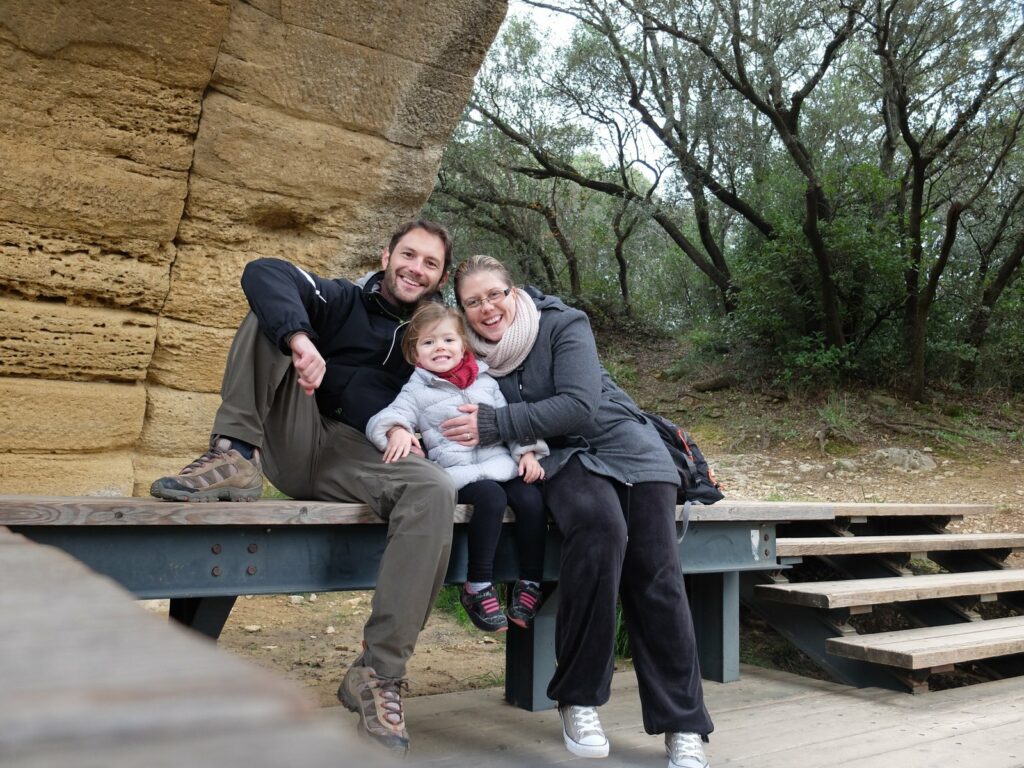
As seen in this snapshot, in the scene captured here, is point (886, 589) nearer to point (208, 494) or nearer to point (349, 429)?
point (349, 429)

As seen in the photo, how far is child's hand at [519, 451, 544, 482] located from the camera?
9.00ft

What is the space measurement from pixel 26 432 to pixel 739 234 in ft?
40.0

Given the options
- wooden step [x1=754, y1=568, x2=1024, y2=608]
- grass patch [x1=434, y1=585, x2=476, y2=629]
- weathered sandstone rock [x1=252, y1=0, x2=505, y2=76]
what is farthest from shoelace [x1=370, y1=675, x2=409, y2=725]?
grass patch [x1=434, y1=585, x2=476, y2=629]

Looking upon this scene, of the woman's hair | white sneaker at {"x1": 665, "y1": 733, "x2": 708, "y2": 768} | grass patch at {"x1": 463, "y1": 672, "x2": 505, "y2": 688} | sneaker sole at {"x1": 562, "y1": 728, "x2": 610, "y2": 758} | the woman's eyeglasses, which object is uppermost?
the woman's hair

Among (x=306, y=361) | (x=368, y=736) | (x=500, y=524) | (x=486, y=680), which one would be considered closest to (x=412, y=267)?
(x=306, y=361)

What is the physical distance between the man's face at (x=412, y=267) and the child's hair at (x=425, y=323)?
0.19 m

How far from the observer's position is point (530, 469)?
108 inches

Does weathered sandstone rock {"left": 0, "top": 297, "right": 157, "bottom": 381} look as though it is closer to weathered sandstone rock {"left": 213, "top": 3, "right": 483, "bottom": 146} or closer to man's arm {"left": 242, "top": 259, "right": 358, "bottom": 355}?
weathered sandstone rock {"left": 213, "top": 3, "right": 483, "bottom": 146}

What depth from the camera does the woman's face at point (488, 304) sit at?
2.90 m

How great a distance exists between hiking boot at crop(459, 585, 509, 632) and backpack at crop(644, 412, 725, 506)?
760mm

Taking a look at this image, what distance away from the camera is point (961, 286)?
10680 mm

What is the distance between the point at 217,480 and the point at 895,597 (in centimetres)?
275

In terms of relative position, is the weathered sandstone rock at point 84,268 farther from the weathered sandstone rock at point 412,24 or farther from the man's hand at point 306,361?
the man's hand at point 306,361

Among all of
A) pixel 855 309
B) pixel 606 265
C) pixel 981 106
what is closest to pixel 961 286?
pixel 855 309
